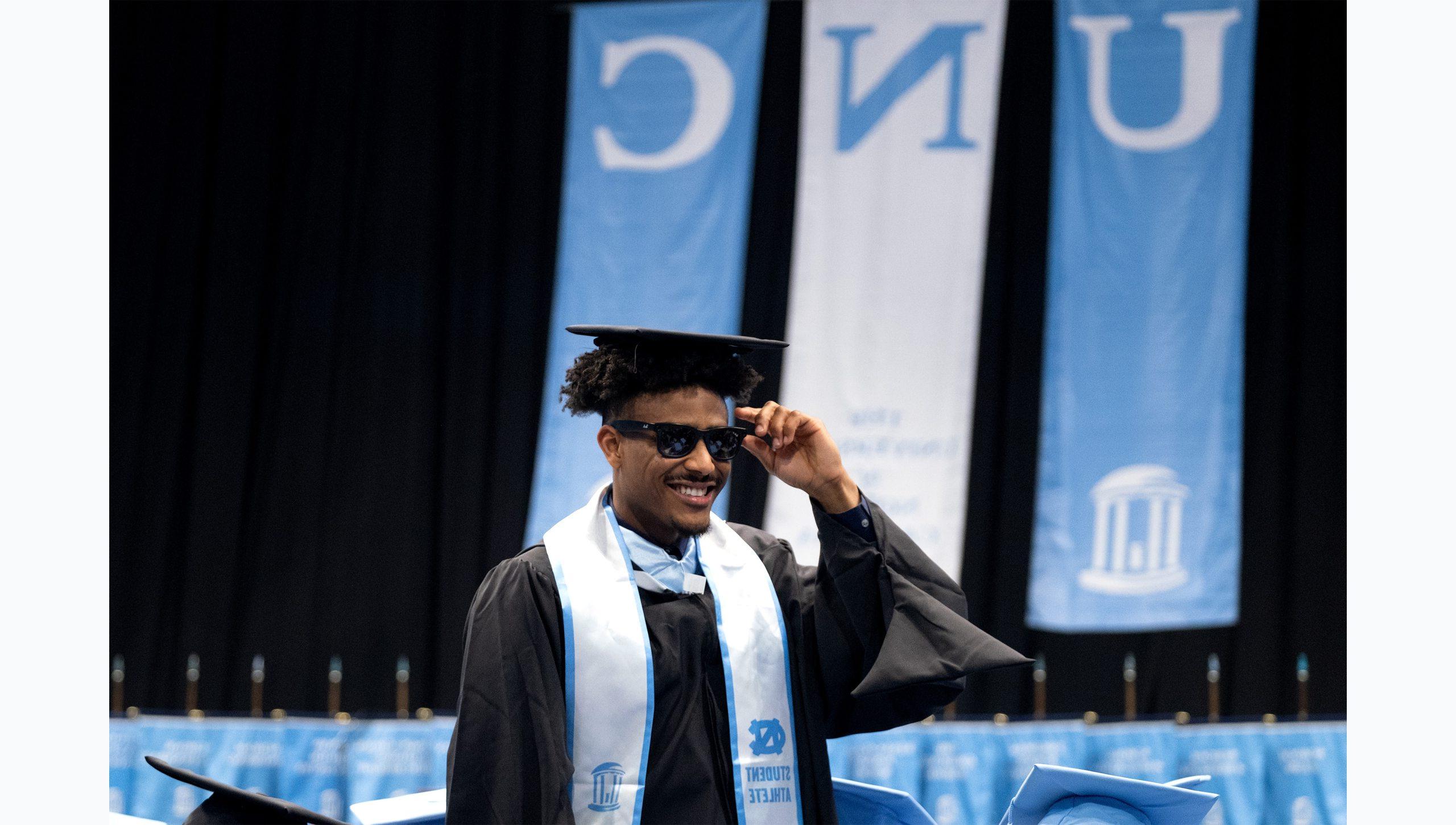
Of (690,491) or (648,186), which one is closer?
(690,491)

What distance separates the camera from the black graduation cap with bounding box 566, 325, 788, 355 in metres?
2.32

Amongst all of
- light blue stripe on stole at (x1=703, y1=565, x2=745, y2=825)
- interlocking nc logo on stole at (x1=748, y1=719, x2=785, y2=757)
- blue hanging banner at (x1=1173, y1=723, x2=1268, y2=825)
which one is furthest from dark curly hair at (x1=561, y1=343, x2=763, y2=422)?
blue hanging banner at (x1=1173, y1=723, x2=1268, y2=825)

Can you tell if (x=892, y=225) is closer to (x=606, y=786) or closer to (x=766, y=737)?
(x=766, y=737)

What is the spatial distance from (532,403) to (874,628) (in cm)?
519

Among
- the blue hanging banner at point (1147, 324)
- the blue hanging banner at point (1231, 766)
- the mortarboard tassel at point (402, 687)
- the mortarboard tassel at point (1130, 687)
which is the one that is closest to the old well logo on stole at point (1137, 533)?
the blue hanging banner at point (1147, 324)

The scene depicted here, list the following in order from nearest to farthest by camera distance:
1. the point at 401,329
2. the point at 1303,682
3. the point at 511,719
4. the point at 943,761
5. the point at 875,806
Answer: the point at 511,719 < the point at 875,806 < the point at 943,761 < the point at 1303,682 < the point at 401,329

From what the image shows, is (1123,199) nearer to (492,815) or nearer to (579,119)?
(579,119)

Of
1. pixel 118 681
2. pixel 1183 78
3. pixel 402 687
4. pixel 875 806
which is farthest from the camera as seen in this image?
pixel 118 681

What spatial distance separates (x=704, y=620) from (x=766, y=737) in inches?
9.5

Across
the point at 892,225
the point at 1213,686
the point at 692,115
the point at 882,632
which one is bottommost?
the point at 1213,686

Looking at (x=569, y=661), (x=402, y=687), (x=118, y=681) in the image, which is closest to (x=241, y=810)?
(x=569, y=661)

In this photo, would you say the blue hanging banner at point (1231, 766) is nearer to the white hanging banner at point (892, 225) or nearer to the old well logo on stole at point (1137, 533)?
the old well logo on stole at point (1137, 533)

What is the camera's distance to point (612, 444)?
7.87 ft

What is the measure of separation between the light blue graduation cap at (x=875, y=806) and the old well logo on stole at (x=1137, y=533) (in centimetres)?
415
